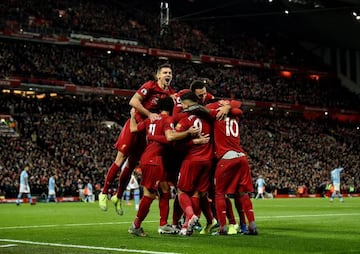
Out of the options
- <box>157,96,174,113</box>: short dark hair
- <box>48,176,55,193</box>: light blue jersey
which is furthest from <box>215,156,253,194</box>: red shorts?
<box>48,176,55,193</box>: light blue jersey

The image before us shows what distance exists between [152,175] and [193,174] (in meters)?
0.71

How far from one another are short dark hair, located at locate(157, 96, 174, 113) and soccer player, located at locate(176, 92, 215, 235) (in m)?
0.26

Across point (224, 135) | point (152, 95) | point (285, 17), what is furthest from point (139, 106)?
point (285, 17)

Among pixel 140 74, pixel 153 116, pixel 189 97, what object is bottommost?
pixel 153 116

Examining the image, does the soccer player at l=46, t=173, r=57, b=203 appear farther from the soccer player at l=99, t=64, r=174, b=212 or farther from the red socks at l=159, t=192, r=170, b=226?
the red socks at l=159, t=192, r=170, b=226

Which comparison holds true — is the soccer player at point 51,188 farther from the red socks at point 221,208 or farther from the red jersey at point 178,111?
the red socks at point 221,208

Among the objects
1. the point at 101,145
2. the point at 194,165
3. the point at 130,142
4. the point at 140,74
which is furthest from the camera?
the point at 140,74

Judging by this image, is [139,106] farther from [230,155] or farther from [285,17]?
[285,17]

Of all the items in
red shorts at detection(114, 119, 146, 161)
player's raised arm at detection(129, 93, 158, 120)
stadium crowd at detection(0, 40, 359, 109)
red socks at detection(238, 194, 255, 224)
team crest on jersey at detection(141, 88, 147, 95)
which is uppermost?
stadium crowd at detection(0, 40, 359, 109)

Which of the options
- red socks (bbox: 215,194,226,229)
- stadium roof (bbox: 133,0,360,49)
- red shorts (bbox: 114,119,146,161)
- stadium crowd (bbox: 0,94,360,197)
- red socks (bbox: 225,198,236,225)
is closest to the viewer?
red socks (bbox: 215,194,226,229)

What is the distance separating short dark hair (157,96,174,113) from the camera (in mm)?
10383

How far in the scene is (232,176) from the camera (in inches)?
399

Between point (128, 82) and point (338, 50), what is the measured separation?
2840 centimetres

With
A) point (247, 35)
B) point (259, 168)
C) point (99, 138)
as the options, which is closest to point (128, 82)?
point (99, 138)
